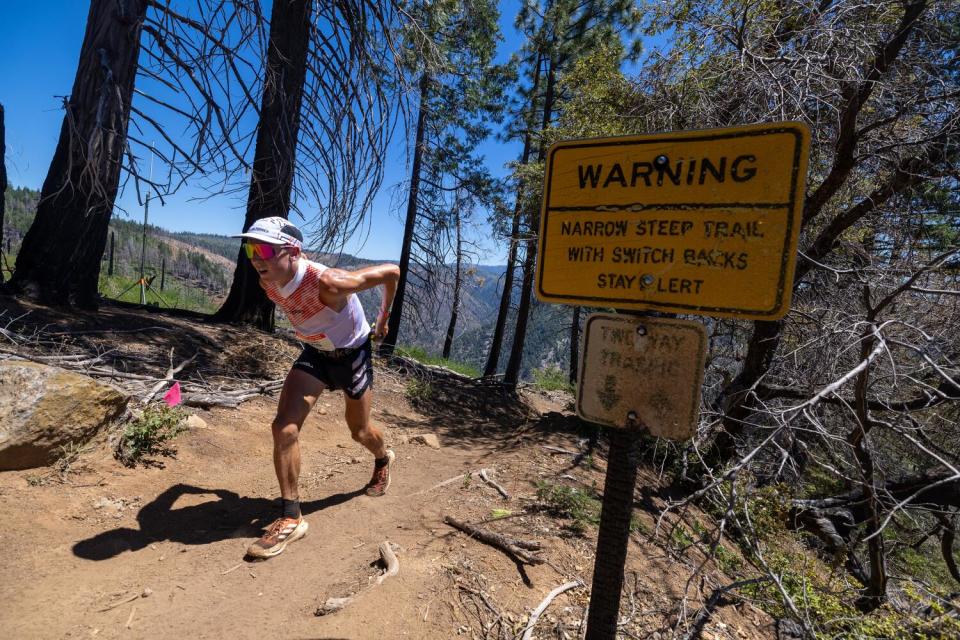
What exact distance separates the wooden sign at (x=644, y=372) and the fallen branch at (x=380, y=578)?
Answer: 1.62 metres

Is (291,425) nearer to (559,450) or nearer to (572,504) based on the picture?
(572,504)

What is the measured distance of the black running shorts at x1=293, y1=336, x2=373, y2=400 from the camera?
306cm

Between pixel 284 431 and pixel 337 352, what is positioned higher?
pixel 337 352

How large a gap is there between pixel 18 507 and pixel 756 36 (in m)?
6.52

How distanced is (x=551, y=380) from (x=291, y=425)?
42.9 feet

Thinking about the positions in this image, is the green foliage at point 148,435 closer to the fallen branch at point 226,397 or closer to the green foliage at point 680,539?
the fallen branch at point 226,397

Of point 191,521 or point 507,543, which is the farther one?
point 191,521

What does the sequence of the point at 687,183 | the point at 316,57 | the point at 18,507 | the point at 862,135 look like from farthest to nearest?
the point at 316,57 < the point at 862,135 < the point at 18,507 < the point at 687,183

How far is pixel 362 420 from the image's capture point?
10.9 ft

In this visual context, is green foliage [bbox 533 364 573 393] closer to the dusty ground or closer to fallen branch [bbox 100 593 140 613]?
the dusty ground

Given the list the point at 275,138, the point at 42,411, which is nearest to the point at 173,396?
the point at 42,411

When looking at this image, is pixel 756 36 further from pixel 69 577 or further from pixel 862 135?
pixel 69 577

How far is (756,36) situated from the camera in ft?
14.5

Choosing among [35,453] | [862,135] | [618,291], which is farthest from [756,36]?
[35,453]
